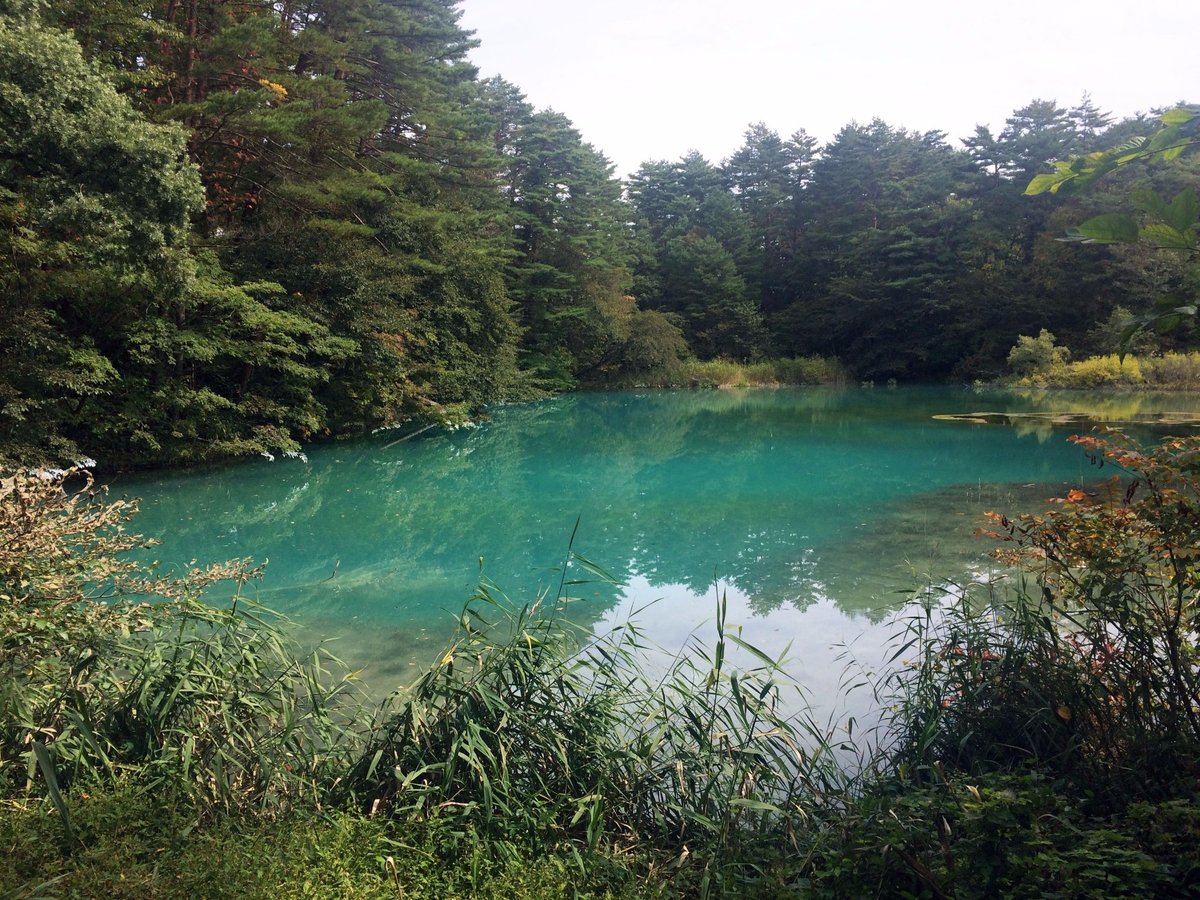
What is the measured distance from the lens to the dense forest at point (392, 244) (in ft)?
26.9

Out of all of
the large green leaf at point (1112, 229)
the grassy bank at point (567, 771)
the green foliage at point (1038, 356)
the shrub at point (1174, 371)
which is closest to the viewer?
the large green leaf at point (1112, 229)

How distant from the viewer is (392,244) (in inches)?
599

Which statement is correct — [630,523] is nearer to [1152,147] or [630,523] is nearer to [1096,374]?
[1152,147]

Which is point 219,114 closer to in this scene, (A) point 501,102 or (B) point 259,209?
(B) point 259,209

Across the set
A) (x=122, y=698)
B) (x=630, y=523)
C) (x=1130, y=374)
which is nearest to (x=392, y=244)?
(x=630, y=523)

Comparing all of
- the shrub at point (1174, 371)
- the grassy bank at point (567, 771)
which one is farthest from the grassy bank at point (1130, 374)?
the grassy bank at point (567, 771)

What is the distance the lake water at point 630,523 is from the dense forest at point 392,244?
50.6 inches

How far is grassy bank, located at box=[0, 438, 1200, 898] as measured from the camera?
1834mm

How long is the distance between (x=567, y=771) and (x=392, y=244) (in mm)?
14216

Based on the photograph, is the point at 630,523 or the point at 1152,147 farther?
the point at 630,523

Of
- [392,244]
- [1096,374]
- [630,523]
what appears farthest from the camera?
[1096,374]

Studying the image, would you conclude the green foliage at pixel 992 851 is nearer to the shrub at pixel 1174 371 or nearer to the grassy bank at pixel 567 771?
the grassy bank at pixel 567 771

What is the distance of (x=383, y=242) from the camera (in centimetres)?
1505

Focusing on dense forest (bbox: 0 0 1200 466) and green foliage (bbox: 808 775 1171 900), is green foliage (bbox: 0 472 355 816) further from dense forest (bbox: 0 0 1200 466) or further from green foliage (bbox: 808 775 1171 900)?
dense forest (bbox: 0 0 1200 466)
